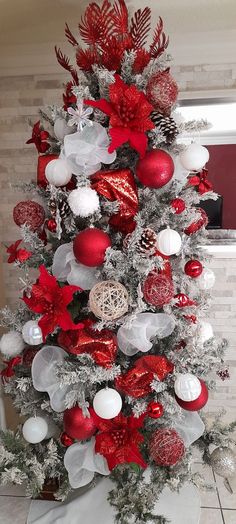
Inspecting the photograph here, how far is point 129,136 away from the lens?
1.14 metres

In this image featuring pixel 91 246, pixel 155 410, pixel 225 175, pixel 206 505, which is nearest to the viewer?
pixel 91 246

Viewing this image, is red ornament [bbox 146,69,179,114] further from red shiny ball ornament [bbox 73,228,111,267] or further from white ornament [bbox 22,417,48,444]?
white ornament [bbox 22,417,48,444]

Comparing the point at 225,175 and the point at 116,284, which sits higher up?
the point at 225,175

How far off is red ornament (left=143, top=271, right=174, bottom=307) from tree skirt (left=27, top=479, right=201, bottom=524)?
0.84 meters

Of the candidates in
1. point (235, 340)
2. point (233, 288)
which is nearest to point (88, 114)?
point (233, 288)

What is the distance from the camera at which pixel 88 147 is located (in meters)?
1.18

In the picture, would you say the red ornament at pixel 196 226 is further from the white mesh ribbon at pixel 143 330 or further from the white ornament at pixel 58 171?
the white ornament at pixel 58 171

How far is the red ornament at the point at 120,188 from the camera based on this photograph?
1.21 metres

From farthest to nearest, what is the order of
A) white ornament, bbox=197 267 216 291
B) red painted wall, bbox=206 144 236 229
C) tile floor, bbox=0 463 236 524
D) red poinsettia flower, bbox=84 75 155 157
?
red painted wall, bbox=206 144 236 229 < tile floor, bbox=0 463 236 524 < white ornament, bbox=197 267 216 291 < red poinsettia flower, bbox=84 75 155 157

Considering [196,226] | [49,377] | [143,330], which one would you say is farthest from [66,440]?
[196,226]

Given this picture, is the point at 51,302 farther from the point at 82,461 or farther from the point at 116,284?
the point at 82,461

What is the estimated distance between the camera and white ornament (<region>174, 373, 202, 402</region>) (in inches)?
48.4

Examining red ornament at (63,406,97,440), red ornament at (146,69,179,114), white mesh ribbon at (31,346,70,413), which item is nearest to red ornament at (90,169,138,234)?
red ornament at (146,69,179,114)

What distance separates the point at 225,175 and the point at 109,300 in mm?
1011
